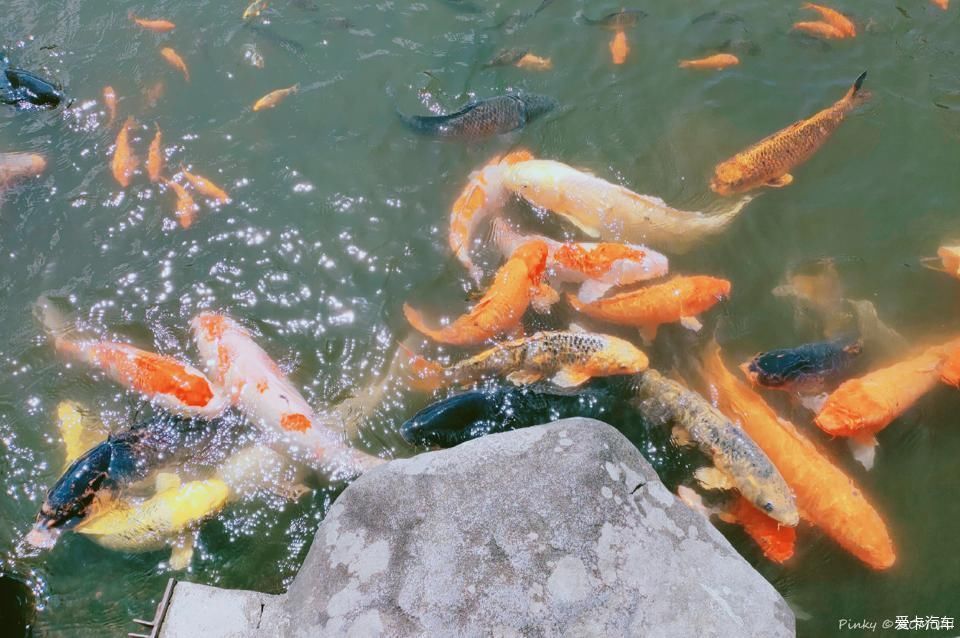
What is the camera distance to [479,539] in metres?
3.41

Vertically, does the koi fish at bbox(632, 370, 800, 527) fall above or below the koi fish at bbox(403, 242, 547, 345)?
below

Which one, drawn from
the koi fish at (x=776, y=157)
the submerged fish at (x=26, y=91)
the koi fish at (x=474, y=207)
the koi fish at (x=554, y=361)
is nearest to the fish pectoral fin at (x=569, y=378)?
the koi fish at (x=554, y=361)

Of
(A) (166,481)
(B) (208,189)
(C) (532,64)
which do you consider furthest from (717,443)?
(B) (208,189)

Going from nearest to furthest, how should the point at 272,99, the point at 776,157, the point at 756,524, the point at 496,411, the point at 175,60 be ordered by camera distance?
the point at 756,524 < the point at 496,411 < the point at 776,157 < the point at 272,99 < the point at 175,60

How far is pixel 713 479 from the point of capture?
14.6 feet

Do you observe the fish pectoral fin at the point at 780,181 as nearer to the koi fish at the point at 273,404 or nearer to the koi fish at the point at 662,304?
the koi fish at the point at 662,304

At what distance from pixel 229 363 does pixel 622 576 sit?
3.01 m

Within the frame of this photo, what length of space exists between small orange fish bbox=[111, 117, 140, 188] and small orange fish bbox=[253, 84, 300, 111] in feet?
3.99

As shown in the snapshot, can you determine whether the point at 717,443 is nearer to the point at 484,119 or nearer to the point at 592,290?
the point at 592,290

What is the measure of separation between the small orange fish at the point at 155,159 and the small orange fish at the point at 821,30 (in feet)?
21.3

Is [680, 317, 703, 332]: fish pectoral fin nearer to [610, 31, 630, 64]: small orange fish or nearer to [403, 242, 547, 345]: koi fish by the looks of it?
[403, 242, 547, 345]: koi fish

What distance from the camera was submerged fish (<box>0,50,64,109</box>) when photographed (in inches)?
264

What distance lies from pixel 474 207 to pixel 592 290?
1.22m

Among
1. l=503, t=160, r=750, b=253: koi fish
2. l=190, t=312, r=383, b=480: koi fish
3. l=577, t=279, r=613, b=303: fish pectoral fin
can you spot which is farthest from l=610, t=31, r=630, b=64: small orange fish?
l=190, t=312, r=383, b=480: koi fish
